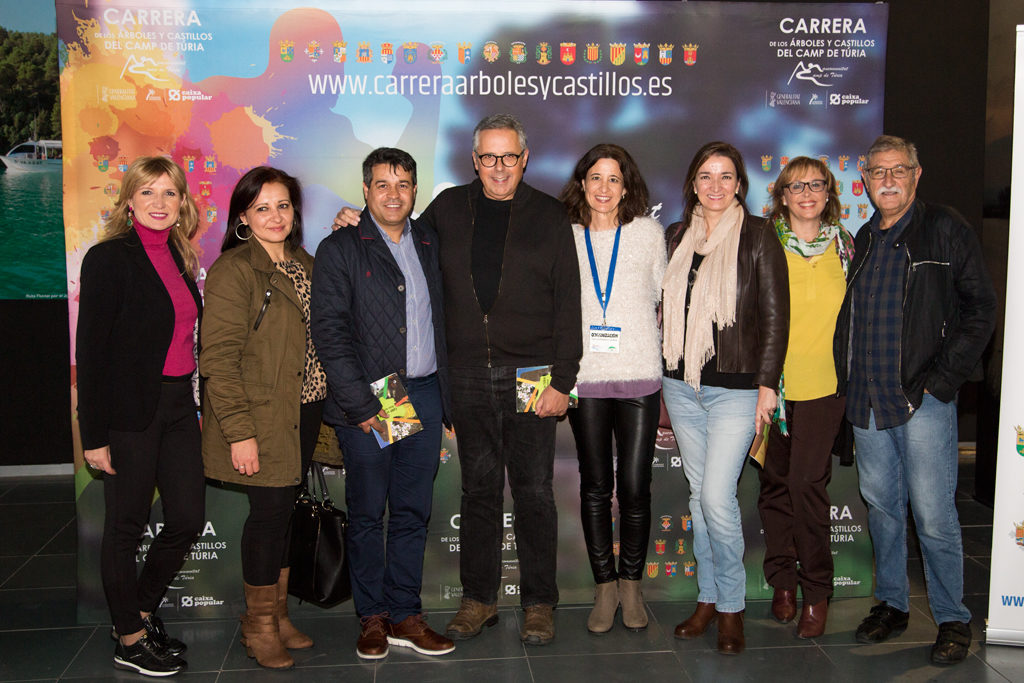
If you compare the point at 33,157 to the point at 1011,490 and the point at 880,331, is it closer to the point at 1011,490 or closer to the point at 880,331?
the point at 880,331

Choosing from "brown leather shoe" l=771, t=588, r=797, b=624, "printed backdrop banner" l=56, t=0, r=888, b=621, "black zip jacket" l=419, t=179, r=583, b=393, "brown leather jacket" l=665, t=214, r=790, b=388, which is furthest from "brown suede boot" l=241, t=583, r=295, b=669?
"brown leather shoe" l=771, t=588, r=797, b=624

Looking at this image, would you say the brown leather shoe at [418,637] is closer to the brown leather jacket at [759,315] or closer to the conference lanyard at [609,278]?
the conference lanyard at [609,278]

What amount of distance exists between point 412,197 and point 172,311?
3.12ft

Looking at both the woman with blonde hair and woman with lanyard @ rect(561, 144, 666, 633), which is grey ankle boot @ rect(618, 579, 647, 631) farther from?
the woman with blonde hair

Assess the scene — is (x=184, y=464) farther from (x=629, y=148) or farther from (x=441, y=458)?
(x=629, y=148)

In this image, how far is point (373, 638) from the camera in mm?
3072

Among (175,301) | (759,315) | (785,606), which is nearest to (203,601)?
(175,301)

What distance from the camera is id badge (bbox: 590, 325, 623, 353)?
10.0 feet

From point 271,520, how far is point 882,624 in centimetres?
244

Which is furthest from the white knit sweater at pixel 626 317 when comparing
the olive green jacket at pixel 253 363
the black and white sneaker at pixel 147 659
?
the black and white sneaker at pixel 147 659

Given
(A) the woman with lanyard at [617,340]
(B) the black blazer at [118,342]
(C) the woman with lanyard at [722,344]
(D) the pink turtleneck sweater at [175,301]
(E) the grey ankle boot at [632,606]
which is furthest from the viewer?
(E) the grey ankle boot at [632,606]

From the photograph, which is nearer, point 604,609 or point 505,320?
point 505,320

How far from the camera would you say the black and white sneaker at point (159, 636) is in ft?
9.94

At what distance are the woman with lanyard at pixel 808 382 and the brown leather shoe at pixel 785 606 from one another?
0.12m
